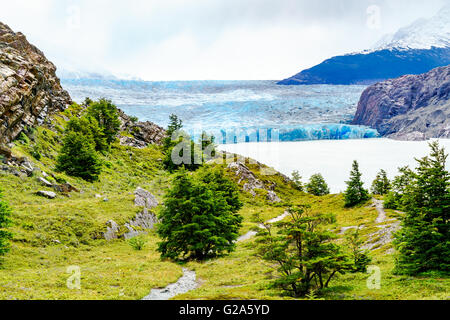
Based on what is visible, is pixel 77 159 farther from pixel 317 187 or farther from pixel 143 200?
pixel 317 187

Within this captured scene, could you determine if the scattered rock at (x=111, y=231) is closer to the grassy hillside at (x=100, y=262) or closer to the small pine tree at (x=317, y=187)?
the grassy hillside at (x=100, y=262)

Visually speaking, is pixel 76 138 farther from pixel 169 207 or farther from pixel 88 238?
pixel 169 207

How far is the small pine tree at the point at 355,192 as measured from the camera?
78.9 m

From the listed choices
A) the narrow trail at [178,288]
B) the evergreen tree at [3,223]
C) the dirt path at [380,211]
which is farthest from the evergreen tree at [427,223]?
the dirt path at [380,211]

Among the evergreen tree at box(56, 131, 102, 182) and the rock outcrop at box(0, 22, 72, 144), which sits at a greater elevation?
the rock outcrop at box(0, 22, 72, 144)

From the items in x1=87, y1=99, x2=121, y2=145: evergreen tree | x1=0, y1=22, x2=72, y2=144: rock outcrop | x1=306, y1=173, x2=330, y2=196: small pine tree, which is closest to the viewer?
x1=0, y1=22, x2=72, y2=144: rock outcrop

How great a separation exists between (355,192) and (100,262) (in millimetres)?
68915

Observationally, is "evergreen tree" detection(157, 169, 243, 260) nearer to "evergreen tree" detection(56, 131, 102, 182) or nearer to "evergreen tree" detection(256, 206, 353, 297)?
"evergreen tree" detection(256, 206, 353, 297)

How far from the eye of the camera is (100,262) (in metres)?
28.1

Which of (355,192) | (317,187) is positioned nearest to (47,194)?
(355,192)

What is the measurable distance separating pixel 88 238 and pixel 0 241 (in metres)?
12.1

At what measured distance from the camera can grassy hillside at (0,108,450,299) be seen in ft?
57.6

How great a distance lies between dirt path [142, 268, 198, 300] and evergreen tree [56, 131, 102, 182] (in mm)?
37139

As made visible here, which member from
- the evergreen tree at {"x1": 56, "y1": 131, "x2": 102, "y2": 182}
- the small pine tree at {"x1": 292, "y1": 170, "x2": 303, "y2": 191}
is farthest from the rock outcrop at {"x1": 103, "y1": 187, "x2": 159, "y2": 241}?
the small pine tree at {"x1": 292, "y1": 170, "x2": 303, "y2": 191}
